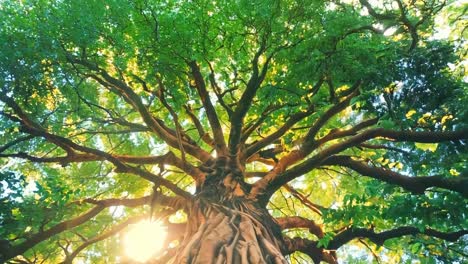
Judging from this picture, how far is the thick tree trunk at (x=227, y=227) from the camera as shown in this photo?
9.78ft

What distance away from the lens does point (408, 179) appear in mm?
4262

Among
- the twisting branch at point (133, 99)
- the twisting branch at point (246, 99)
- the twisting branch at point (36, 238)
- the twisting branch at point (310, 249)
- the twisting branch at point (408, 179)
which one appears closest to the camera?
the twisting branch at point (408, 179)

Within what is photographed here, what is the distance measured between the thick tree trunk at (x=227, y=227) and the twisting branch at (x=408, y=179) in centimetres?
137

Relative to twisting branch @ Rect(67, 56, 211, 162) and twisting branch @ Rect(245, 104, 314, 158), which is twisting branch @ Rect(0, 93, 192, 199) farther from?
twisting branch @ Rect(245, 104, 314, 158)

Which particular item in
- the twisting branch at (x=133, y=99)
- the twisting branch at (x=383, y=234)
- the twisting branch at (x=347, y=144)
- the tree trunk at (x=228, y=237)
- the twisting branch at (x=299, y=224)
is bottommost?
the tree trunk at (x=228, y=237)

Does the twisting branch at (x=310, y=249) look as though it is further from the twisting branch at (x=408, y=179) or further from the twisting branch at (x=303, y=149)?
the twisting branch at (x=408, y=179)

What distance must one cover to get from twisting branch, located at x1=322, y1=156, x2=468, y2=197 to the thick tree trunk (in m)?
1.37

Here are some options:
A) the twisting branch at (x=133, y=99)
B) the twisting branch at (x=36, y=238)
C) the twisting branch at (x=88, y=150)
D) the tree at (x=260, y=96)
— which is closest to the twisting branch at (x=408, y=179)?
the tree at (x=260, y=96)

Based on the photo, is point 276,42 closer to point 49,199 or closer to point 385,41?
point 385,41

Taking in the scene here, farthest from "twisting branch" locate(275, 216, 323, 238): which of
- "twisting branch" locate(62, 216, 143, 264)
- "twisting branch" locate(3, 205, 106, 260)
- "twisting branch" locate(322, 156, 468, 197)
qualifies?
"twisting branch" locate(3, 205, 106, 260)

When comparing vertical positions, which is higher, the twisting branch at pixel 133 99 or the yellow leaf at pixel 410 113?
the twisting branch at pixel 133 99

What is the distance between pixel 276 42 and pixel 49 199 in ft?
11.5

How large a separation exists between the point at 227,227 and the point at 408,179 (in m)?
2.34

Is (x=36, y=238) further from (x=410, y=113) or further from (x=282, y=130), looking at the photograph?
(x=410, y=113)
